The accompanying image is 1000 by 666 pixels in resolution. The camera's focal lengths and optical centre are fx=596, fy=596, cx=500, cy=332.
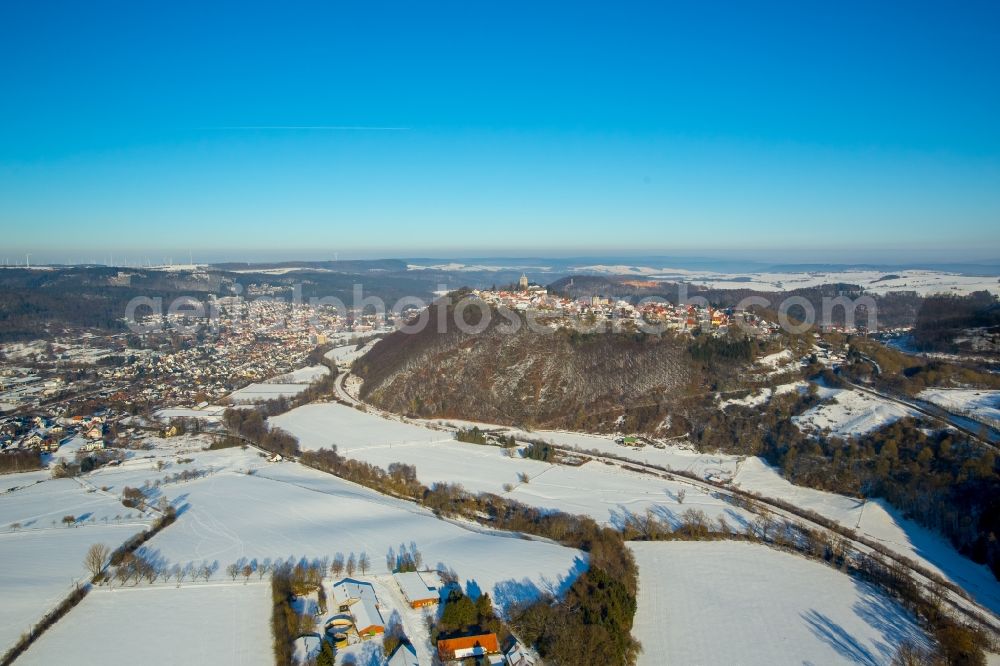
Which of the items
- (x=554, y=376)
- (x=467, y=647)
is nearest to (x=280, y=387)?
(x=554, y=376)

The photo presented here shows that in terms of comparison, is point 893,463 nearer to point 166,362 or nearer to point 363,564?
point 363,564

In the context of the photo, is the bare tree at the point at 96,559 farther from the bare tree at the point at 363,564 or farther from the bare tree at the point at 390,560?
the bare tree at the point at 390,560

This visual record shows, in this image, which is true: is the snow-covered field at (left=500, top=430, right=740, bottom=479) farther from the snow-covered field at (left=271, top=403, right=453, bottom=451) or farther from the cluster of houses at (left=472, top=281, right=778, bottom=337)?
the cluster of houses at (left=472, top=281, right=778, bottom=337)

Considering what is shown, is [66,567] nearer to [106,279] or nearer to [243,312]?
[243,312]

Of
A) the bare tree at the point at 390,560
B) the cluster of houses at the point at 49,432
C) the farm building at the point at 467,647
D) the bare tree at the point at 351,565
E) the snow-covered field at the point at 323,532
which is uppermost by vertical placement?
the farm building at the point at 467,647

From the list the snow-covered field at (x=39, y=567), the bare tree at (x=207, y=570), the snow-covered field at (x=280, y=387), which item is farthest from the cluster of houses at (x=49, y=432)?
the bare tree at (x=207, y=570)

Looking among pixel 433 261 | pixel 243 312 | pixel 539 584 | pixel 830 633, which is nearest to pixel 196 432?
pixel 539 584

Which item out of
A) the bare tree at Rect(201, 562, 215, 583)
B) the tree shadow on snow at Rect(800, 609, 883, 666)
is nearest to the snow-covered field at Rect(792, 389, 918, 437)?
the tree shadow on snow at Rect(800, 609, 883, 666)
